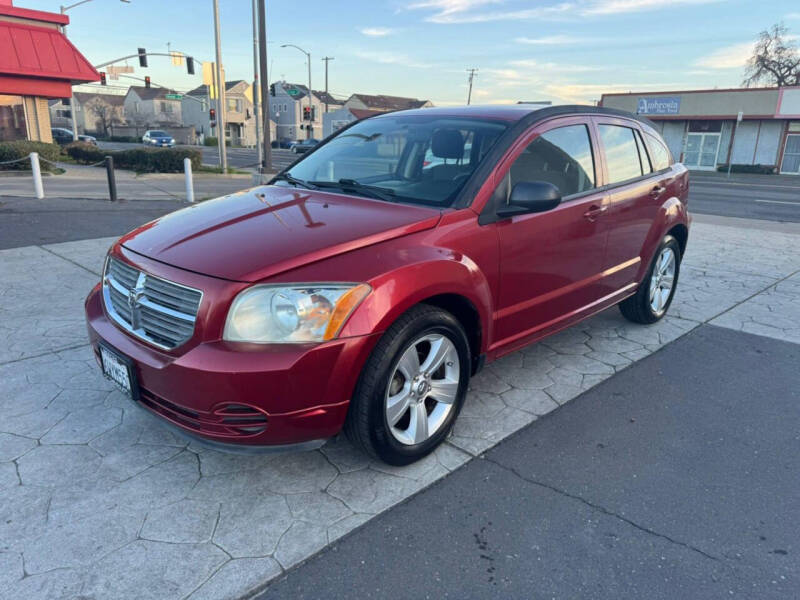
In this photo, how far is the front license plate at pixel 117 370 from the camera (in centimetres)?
274

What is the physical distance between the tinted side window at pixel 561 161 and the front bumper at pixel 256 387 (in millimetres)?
1570

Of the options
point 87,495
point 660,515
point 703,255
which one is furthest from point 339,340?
point 703,255

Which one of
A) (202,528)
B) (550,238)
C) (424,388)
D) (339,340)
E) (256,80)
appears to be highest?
(256,80)

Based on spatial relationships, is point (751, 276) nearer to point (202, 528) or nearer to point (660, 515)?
point (660, 515)

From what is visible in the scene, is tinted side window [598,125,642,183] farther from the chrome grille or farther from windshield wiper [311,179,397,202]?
the chrome grille

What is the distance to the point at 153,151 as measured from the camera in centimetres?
2145

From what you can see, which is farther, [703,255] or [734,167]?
[734,167]

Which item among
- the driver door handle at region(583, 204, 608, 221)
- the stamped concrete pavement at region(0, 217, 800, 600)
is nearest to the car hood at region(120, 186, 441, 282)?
the stamped concrete pavement at region(0, 217, 800, 600)

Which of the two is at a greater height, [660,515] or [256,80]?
[256,80]

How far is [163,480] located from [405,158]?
240 centimetres

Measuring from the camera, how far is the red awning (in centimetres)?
1939

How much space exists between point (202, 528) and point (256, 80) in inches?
932

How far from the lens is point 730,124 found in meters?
36.3

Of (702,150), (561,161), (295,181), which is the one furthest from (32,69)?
(702,150)
